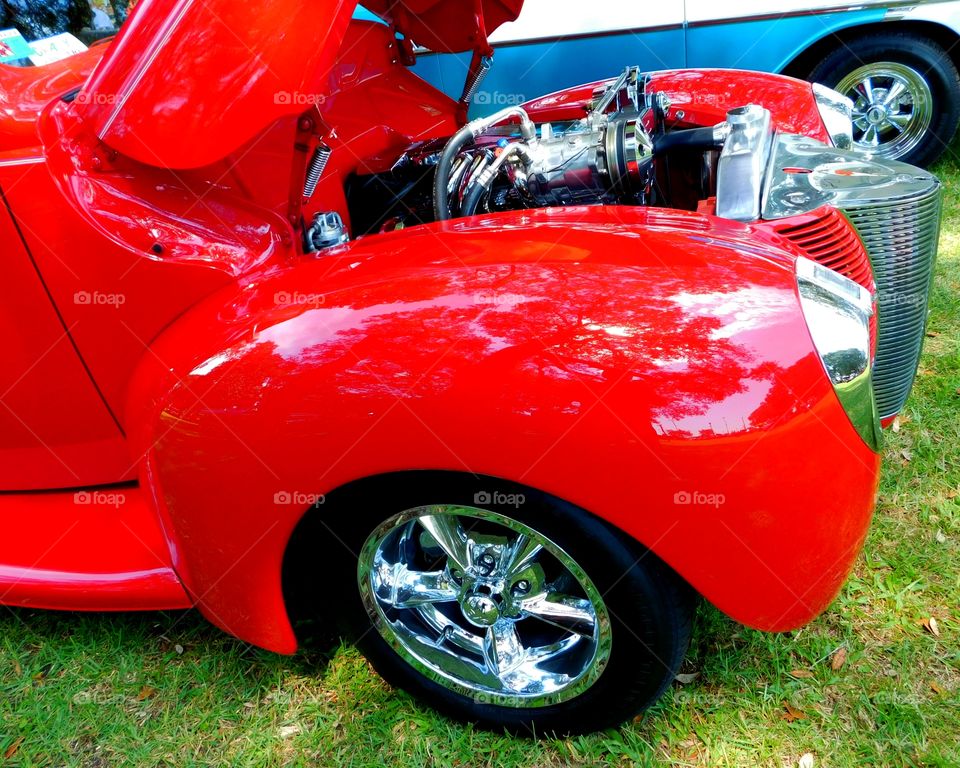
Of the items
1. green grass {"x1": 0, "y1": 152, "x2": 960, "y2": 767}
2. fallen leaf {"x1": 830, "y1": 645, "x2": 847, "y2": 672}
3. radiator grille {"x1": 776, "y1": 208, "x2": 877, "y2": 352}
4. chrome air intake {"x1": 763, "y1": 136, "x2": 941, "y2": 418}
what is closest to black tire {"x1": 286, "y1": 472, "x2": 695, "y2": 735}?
green grass {"x1": 0, "y1": 152, "x2": 960, "y2": 767}

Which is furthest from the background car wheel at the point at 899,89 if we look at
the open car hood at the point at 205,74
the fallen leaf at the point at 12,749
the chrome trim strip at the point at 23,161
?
the fallen leaf at the point at 12,749

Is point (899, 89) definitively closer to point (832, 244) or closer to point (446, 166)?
point (832, 244)

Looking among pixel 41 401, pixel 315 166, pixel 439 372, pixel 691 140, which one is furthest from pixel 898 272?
pixel 41 401

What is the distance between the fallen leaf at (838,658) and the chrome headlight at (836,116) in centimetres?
169

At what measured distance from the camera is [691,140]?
7.12 ft

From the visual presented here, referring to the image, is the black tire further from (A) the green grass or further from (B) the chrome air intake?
(B) the chrome air intake

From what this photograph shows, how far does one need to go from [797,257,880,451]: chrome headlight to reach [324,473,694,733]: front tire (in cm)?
47

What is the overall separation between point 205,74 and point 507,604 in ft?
4.59

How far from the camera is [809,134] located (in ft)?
8.65

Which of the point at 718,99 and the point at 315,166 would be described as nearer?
the point at 315,166

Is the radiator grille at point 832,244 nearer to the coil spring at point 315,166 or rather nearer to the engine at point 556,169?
the engine at point 556,169

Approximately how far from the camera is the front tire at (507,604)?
4.76 ft

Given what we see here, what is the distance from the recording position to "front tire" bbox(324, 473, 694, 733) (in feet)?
4.76

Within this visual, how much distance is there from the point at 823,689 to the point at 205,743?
1.59 meters
